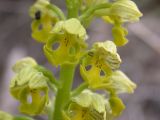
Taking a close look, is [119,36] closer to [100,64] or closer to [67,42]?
[100,64]

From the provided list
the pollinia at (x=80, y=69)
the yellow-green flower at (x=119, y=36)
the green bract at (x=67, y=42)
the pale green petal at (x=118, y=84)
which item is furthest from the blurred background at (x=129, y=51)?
the green bract at (x=67, y=42)

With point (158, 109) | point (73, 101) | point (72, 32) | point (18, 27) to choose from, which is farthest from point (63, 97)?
point (18, 27)

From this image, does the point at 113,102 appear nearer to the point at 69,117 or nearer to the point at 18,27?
the point at 69,117

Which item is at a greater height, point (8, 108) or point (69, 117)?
point (69, 117)

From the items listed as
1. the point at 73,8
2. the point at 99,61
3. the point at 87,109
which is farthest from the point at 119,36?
the point at 87,109

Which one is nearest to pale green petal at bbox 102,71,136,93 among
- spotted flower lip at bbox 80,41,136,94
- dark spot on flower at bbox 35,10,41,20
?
spotted flower lip at bbox 80,41,136,94
